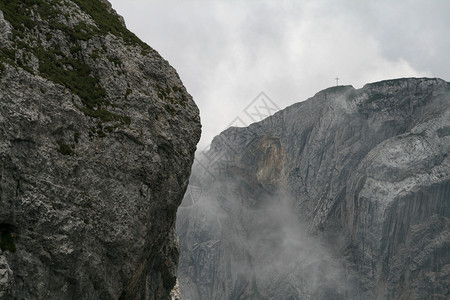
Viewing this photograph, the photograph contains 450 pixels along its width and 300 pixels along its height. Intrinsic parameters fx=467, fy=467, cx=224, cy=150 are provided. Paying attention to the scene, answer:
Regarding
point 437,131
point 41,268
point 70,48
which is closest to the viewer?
point 41,268

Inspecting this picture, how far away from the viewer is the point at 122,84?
2925 cm

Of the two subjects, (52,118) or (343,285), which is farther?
(343,285)

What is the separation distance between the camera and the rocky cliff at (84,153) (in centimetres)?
2238

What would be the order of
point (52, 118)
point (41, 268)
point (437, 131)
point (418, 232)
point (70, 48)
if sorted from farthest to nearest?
point (437, 131) < point (418, 232) < point (70, 48) < point (52, 118) < point (41, 268)

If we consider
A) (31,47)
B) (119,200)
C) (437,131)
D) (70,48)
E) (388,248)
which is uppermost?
(437,131)

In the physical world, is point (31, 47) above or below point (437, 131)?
below

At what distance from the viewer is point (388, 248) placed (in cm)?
17938

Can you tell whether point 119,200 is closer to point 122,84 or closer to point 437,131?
point 122,84

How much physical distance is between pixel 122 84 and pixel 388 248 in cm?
17053

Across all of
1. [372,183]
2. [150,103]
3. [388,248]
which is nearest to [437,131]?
[372,183]

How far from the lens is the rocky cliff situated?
22.4m

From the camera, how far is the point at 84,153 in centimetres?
2545

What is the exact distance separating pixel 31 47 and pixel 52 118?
15.3ft

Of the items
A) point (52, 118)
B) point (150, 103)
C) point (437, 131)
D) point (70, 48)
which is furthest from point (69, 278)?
point (437, 131)
